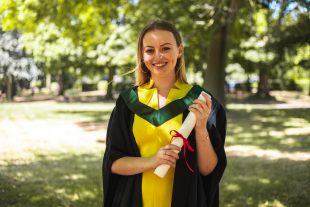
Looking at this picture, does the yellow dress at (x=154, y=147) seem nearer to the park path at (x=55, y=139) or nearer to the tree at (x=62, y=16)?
the tree at (x=62, y=16)

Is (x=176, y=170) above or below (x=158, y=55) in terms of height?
below

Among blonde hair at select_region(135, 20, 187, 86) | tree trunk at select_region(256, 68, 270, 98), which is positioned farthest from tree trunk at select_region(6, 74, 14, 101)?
blonde hair at select_region(135, 20, 187, 86)

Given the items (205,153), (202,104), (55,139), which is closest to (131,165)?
(205,153)

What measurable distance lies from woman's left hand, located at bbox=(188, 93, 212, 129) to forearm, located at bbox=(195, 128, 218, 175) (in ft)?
0.14

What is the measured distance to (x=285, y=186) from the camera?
→ 23.5 ft

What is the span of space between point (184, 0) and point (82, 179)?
10514 mm

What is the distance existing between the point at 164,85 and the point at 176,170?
46cm

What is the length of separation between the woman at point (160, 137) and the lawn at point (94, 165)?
398 centimetres

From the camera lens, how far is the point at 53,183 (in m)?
7.53

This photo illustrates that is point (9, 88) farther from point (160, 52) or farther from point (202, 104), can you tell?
point (202, 104)

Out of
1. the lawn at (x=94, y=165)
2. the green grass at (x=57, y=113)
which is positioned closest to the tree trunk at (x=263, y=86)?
the green grass at (x=57, y=113)

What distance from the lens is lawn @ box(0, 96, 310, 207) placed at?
661 cm

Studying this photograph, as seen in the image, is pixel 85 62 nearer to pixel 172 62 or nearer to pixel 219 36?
pixel 219 36

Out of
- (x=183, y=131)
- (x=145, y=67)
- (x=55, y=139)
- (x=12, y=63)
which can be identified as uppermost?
(x=145, y=67)
